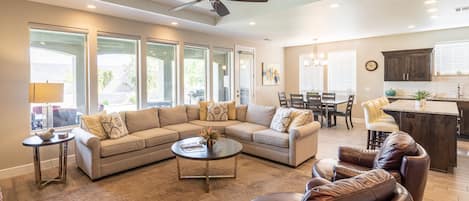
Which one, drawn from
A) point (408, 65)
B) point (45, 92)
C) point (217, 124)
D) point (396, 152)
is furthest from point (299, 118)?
point (408, 65)

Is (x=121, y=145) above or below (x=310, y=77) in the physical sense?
below

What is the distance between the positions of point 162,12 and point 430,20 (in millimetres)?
5784

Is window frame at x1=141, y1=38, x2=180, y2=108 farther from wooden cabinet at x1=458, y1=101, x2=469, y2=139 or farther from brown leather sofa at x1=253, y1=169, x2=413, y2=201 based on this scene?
wooden cabinet at x1=458, y1=101, x2=469, y2=139

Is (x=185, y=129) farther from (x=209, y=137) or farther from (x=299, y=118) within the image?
(x=299, y=118)

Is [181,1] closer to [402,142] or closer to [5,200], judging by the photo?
[5,200]

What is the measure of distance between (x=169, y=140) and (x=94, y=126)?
1229mm

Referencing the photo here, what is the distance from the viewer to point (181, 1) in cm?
488

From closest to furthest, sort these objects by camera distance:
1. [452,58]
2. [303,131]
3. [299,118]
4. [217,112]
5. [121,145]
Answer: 1. [121,145]
2. [303,131]
3. [299,118]
4. [217,112]
5. [452,58]

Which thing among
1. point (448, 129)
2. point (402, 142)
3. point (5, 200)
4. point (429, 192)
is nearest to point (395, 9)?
point (448, 129)

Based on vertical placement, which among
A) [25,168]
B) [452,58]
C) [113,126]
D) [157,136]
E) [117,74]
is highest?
[452,58]

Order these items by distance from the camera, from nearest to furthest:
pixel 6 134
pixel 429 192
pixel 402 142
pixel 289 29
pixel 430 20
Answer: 1. pixel 402 142
2. pixel 429 192
3. pixel 6 134
4. pixel 430 20
5. pixel 289 29

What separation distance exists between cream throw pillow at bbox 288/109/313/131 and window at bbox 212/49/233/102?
324cm

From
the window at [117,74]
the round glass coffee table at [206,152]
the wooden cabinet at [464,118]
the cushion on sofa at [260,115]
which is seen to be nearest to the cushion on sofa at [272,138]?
the cushion on sofa at [260,115]

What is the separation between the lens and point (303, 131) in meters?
4.16
